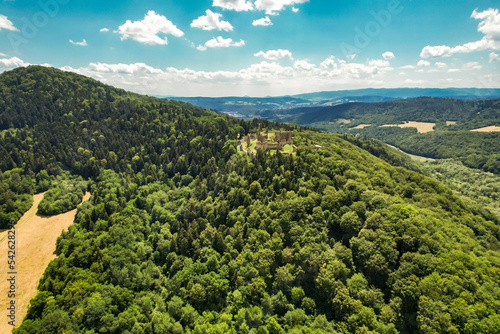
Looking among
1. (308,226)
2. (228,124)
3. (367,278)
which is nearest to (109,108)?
(228,124)

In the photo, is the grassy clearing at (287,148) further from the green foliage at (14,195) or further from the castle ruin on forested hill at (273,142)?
the green foliage at (14,195)

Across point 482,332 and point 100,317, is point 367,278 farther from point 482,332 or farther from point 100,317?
point 100,317

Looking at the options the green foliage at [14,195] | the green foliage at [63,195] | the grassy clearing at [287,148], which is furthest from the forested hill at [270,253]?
the grassy clearing at [287,148]

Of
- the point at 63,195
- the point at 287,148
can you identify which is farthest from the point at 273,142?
the point at 63,195

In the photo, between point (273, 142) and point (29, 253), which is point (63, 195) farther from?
point (273, 142)

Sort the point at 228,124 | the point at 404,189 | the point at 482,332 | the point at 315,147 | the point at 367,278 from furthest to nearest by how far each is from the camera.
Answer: the point at 228,124 < the point at 315,147 < the point at 404,189 < the point at 367,278 < the point at 482,332

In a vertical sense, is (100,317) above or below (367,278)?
below

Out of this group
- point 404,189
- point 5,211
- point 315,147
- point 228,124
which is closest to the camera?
point 5,211
